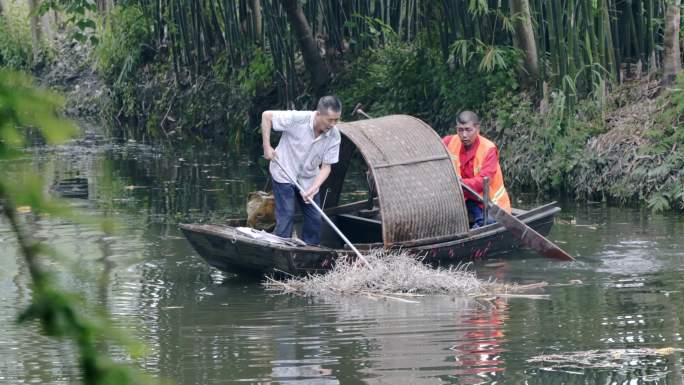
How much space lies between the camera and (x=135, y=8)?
2555 centimetres

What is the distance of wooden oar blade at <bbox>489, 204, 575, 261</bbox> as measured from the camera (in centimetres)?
1072

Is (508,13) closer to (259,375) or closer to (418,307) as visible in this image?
Answer: (418,307)

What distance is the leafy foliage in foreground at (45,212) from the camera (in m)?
2.39

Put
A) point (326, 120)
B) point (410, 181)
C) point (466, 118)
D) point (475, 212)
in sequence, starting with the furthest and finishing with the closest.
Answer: point (475, 212)
point (466, 118)
point (410, 181)
point (326, 120)

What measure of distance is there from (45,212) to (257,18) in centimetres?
1956

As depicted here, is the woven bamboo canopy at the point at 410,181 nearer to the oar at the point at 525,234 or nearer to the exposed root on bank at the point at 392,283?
the oar at the point at 525,234

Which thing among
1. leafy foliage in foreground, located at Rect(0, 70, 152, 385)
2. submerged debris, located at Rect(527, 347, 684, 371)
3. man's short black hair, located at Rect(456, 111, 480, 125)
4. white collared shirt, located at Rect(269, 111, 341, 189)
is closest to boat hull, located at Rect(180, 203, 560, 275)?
white collared shirt, located at Rect(269, 111, 341, 189)

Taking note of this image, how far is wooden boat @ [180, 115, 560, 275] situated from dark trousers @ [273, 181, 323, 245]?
0.20m

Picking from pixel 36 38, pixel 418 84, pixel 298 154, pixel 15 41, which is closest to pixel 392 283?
pixel 298 154

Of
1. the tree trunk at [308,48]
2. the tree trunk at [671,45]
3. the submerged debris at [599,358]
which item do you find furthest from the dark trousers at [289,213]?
the tree trunk at [308,48]

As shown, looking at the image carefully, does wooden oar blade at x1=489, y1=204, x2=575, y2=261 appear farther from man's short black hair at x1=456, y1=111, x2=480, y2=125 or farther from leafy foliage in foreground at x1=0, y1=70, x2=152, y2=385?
leafy foliage in foreground at x1=0, y1=70, x2=152, y2=385

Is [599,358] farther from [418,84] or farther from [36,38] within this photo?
[36,38]

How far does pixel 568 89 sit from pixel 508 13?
1.40 metres

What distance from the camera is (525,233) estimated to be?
35.2ft
